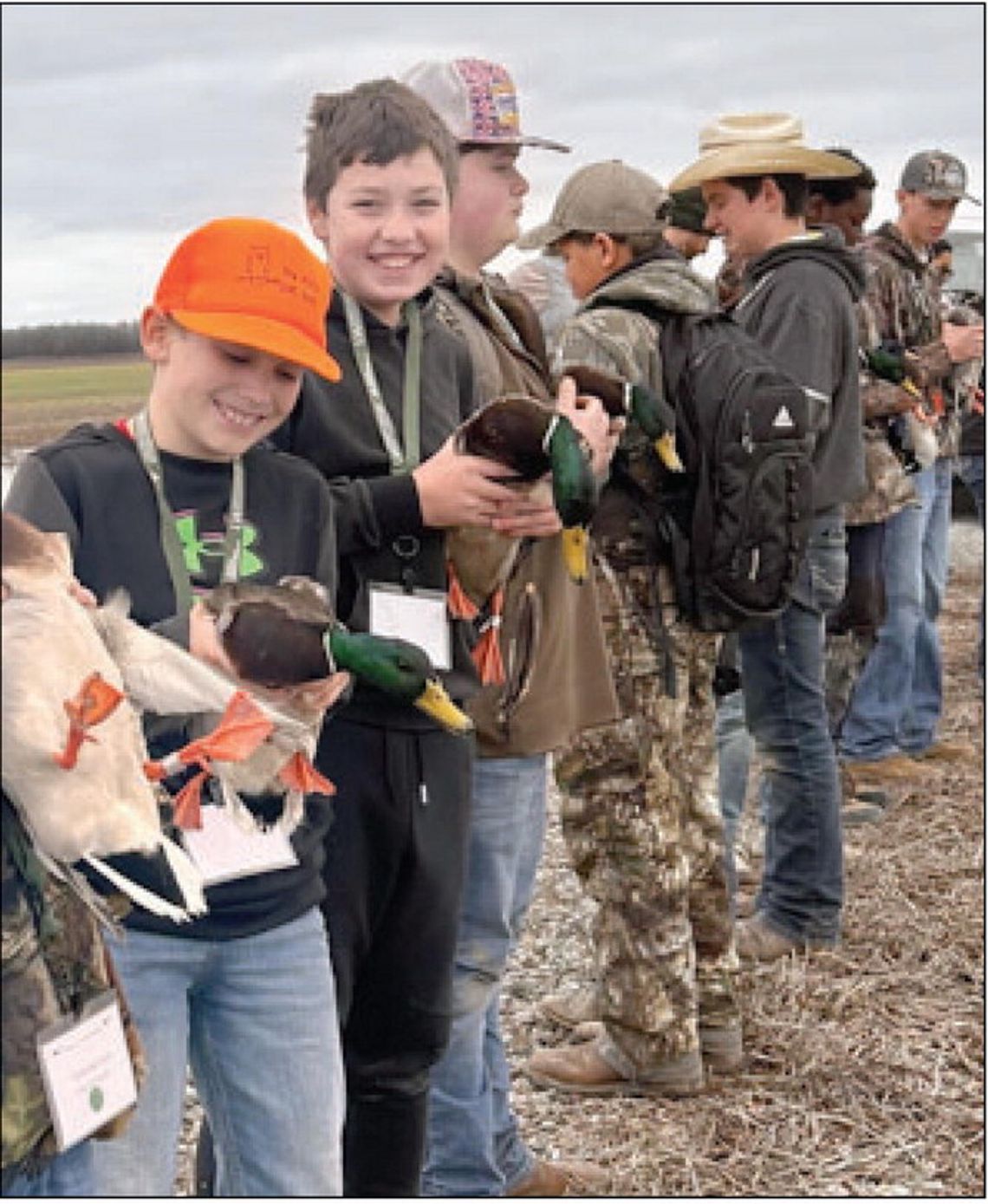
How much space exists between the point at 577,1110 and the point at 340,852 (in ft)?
5.05

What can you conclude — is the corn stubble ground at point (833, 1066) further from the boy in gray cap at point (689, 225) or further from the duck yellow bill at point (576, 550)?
the boy in gray cap at point (689, 225)

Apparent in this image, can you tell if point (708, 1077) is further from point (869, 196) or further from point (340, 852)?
point (869, 196)

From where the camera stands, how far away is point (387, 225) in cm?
245

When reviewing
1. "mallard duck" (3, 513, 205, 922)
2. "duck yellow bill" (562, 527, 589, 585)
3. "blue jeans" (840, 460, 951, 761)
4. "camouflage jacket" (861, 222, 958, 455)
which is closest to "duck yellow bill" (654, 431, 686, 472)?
"duck yellow bill" (562, 527, 589, 585)

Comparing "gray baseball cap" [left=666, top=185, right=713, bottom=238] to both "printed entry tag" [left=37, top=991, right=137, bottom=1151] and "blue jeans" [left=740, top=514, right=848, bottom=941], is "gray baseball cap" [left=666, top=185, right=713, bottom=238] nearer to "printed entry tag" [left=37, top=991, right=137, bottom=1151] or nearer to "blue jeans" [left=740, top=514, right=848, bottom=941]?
"blue jeans" [left=740, top=514, right=848, bottom=941]

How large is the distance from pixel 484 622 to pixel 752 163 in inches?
81.6

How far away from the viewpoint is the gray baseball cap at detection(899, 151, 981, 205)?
635 centimetres

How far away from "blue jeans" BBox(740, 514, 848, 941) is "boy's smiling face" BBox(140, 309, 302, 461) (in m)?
2.41

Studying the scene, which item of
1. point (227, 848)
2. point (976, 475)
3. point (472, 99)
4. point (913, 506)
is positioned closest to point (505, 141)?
point (472, 99)

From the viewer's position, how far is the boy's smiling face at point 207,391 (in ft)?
6.84

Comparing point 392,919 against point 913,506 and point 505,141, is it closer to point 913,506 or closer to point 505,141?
point 505,141

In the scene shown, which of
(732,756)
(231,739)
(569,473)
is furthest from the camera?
(732,756)

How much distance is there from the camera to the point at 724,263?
5.19m

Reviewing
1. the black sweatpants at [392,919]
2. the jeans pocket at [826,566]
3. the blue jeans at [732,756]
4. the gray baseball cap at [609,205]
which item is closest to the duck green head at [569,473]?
the black sweatpants at [392,919]
